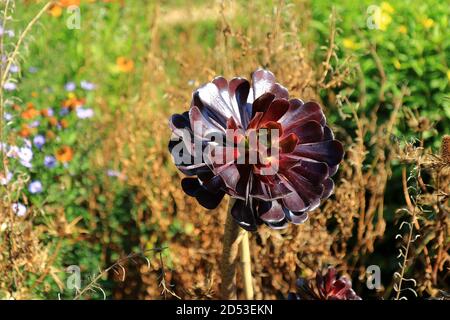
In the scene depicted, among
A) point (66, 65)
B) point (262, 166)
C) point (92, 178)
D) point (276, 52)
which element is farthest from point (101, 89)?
point (262, 166)

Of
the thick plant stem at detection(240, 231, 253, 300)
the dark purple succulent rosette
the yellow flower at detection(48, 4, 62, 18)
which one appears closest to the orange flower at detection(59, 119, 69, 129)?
the yellow flower at detection(48, 4, 62, 18)

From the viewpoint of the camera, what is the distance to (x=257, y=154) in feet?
4.84

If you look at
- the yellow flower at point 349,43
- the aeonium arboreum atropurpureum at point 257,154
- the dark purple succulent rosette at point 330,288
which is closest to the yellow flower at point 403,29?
the yellow flower at point 349,43

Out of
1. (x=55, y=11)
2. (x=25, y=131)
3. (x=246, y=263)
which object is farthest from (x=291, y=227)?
(x=55, y=11)

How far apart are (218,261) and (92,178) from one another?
82 cm

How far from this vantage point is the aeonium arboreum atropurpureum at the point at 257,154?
1.47 metres

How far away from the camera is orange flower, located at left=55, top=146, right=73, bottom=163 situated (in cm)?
310

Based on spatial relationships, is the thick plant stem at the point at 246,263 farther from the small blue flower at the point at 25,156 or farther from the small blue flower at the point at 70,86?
the small blue flower at the point at 70,86

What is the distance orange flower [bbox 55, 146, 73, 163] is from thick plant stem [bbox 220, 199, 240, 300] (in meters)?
1.48

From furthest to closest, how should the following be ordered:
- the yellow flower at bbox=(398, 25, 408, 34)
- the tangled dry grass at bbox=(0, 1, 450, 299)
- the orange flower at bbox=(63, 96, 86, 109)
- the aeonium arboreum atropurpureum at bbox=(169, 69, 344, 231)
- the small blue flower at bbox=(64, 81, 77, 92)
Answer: the small blue flower at bbox=(64, 81, 77, 92), the orange flower at bbox=(63, 96, 86, 109), the yellow flower at bbox=(398, 25, 408, 34), the tangled dry grass at bbox=(0, 1, 450, 299), the aeonium arboreum atropurpureum at bbox=(169, 69, 344, 231)

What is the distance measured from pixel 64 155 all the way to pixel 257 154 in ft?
5.96

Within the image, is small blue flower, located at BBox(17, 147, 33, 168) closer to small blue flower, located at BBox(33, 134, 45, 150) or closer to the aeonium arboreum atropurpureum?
small blue flower, located at BBox(33, 134, 45, 150)

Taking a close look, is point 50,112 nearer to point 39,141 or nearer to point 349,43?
point 39,141
